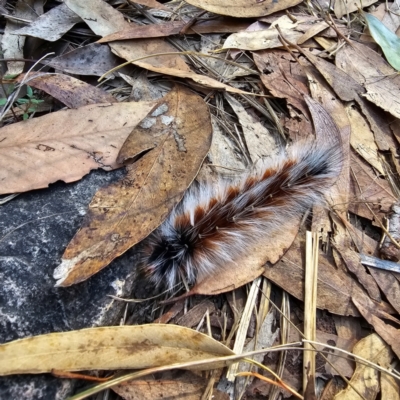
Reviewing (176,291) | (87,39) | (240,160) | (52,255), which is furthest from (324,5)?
(52,255)

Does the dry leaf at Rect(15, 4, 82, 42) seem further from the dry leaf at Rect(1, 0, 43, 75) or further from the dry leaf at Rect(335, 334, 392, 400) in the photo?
the dry leaf at Rect(335, 334, 392, 400)

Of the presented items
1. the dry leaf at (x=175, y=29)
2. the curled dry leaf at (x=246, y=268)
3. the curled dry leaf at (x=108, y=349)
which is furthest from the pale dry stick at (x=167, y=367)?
the dry leaf at (x=175, y=29)

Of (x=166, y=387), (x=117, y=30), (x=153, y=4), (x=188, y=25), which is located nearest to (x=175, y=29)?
(x=188, y=25)

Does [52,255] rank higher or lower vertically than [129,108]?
lower

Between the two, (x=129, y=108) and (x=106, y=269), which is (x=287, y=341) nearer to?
(x=106, y=269)

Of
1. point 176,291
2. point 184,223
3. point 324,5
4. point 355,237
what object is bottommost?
point 176,291

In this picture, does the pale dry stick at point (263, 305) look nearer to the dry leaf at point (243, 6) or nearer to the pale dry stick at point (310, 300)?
the pale dry stick at point (310, 300)

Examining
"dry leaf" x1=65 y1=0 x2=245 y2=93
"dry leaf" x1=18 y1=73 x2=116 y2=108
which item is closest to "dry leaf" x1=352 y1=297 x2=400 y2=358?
"dry leaf" x1=65 y1=0 x2=245 y2=93

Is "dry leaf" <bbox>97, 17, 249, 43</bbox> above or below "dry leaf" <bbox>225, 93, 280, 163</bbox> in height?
above
